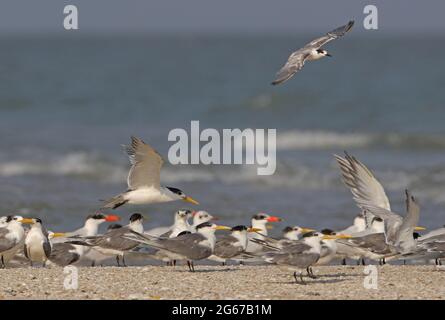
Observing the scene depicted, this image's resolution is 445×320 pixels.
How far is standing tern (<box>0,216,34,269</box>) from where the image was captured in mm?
10859

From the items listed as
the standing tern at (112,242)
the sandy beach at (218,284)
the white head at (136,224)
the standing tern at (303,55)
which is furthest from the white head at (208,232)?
the standing tern at (303,55)

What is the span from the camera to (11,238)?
35.8 ft

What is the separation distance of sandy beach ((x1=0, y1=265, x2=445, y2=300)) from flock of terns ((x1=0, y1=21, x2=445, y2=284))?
0.18 meters

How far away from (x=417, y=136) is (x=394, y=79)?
19062 millimetres

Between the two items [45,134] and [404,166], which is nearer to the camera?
[404,166]

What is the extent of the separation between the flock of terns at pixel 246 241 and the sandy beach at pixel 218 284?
18cm

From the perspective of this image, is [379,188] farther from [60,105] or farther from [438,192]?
[60,105]

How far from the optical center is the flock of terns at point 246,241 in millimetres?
10031

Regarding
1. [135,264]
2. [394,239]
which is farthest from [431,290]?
[135,264]

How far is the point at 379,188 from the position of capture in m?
10.6

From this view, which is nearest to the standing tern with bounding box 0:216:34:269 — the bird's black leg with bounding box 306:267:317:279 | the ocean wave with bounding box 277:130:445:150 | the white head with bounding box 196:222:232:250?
the white head with bounding box 196:222:232:250

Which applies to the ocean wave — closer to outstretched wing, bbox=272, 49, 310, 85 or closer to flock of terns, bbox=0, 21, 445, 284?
flock of terns, bbox=0, 21, 445, 284

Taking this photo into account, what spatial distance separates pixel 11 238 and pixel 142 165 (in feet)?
6.08

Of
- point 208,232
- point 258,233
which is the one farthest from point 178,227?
point 208,232
